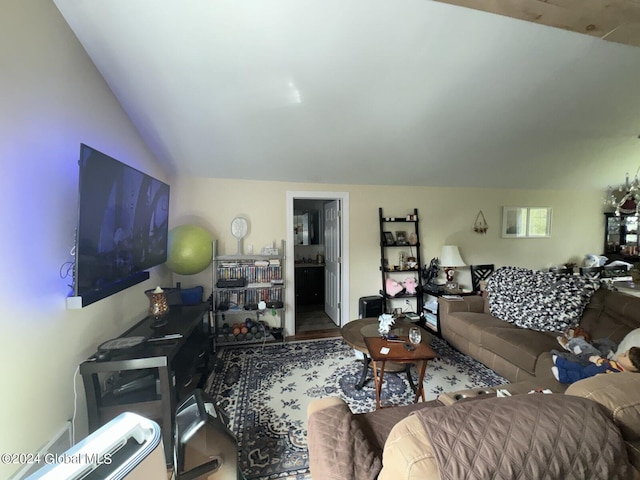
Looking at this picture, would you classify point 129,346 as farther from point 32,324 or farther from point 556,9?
point 556,9

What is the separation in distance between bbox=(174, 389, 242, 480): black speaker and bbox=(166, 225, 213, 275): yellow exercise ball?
5.78 feet

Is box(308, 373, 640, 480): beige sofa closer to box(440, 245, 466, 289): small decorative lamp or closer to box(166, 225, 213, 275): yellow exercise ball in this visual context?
box(166, 225, 213, 275): yellow exercise ball

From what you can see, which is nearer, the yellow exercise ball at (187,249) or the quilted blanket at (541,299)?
the quilted blanket at (541,299)

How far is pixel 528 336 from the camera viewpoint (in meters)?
2.43

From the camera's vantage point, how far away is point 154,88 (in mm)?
2064

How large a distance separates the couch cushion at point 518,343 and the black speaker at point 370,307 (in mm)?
1288

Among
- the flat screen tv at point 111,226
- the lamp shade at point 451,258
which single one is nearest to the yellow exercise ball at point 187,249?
the flat screen tv at point 111,226

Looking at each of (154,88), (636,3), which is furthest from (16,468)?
(636,3)

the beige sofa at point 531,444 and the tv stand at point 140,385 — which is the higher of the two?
the beige sofa at point 531,444

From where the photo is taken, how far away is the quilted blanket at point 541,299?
8.21ft

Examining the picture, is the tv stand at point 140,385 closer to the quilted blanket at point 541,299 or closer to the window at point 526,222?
the quilted blanket at point 541,299

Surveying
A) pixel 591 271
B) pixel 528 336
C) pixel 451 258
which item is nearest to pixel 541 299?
pixel 528 336

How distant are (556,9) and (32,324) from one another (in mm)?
3249

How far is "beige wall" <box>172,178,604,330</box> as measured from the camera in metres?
3.38
